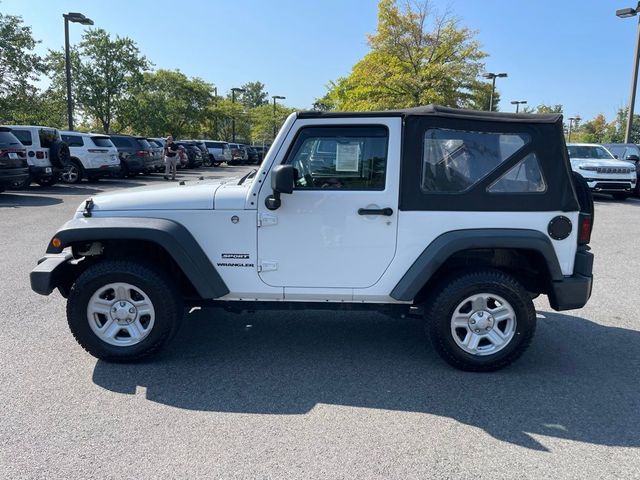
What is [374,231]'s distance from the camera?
371 centimetres

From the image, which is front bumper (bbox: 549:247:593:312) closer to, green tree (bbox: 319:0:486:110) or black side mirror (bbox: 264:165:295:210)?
black side mirror (bbox: 264:165:295:210)

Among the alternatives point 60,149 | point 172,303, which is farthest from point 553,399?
point 60,149

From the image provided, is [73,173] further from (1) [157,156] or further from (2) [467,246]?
(2) [467,246]

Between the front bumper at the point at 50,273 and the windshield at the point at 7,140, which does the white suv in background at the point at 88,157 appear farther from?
the front bumper at the point at 50,273

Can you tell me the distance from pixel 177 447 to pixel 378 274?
179 cm

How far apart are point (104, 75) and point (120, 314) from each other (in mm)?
34585

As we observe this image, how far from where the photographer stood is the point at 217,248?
3785mm

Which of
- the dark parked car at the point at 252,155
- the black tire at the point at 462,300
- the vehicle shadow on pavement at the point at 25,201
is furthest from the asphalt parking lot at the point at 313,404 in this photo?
the dark parked car at the point at 252,155

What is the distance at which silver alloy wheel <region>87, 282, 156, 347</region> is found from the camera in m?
3.82

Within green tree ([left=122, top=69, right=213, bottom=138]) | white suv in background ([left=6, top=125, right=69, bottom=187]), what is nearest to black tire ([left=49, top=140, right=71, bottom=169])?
white suv in background ([left=6, top=125, right=69, bottom=187])

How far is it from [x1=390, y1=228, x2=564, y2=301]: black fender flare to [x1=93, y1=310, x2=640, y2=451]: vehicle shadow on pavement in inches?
27.9

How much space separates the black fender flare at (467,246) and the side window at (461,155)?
0.36 m

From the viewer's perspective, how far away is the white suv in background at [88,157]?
1680 centimetres

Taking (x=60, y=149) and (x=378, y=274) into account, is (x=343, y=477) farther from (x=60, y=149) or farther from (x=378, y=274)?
(x=60, y=149)
